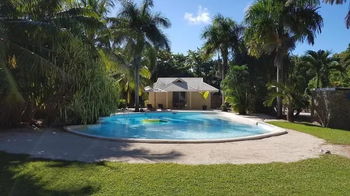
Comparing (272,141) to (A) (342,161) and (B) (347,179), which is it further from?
(B) (347,179)

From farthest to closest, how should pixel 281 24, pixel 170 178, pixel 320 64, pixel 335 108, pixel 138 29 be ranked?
pixel 320 64
pixel 138 29
pixel 281 24
pixel 335 108
pixel 170 178

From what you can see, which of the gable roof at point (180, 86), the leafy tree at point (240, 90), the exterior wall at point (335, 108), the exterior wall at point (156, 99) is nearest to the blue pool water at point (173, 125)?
the leafy tree at point (240, 90)

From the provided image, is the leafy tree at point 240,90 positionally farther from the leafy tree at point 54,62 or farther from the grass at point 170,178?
the grass at point 170,178

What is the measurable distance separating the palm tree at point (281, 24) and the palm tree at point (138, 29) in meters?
9.09

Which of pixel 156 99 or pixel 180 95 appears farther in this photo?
pixel 180 95

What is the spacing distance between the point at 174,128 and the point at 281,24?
9626mm

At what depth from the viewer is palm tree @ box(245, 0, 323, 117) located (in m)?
21.5

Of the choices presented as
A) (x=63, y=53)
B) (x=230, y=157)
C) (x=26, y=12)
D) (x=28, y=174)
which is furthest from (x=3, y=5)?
(x=230, y=157)

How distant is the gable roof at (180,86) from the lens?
122 feet

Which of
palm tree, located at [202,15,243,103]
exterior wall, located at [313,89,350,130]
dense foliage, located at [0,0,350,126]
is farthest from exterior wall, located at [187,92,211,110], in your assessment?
exterior wall, located at [313,89,350,130]

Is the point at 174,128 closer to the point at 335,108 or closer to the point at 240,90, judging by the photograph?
the point at 335,108

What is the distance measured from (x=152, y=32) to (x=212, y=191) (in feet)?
80.9

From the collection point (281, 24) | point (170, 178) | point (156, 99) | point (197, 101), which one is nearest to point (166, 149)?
point (170, 178)

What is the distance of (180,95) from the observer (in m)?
38.3
